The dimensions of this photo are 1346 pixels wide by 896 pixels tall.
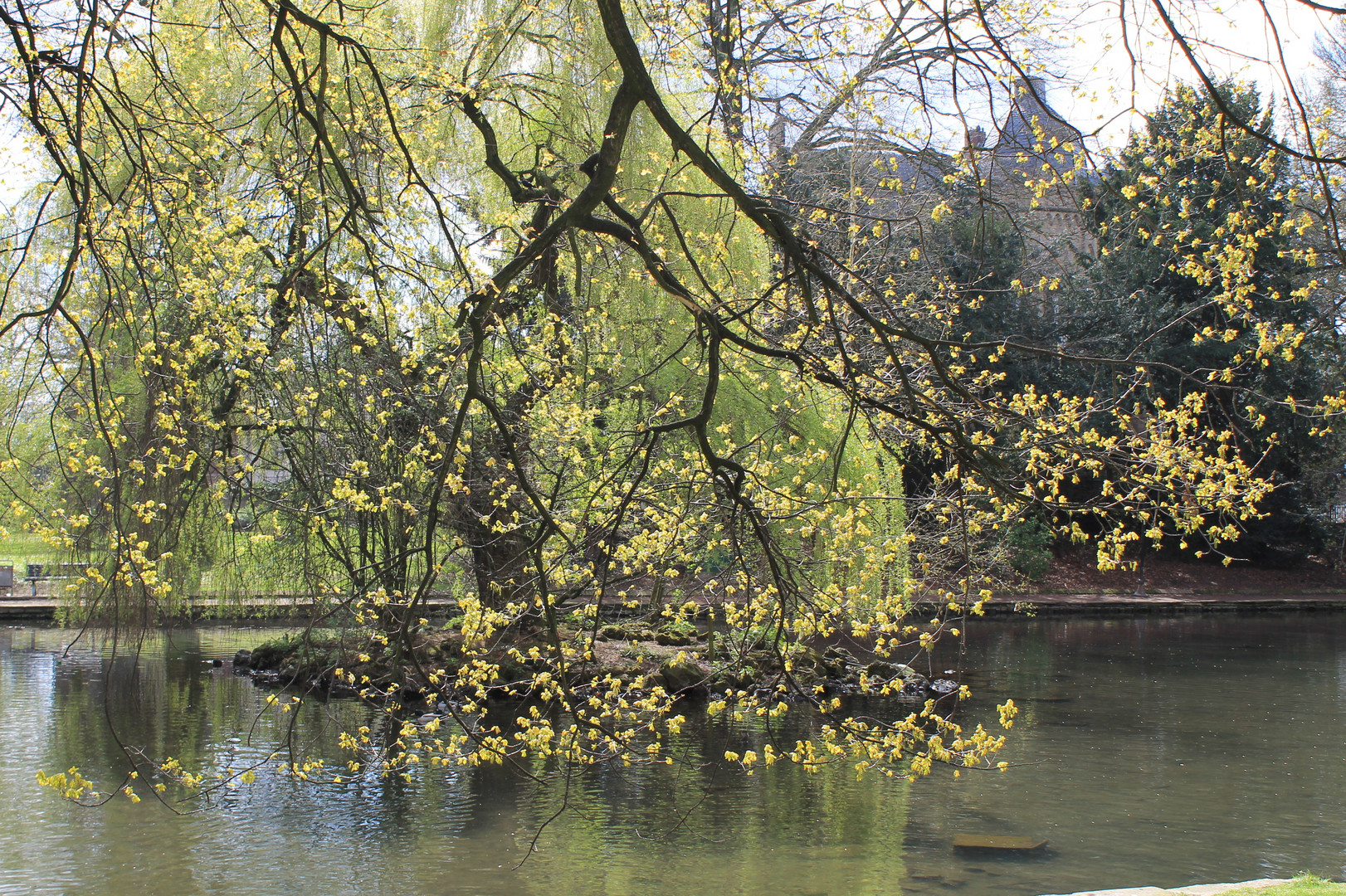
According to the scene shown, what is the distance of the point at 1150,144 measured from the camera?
4.02m

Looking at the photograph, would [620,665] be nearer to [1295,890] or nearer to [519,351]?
[519,351]

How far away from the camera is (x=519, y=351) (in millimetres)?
5191

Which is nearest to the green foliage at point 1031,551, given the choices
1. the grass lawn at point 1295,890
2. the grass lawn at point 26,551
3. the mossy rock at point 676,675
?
the mossy rock at point 676,675

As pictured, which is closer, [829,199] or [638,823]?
[638,823]

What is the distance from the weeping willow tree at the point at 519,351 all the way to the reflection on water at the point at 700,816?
0.54m

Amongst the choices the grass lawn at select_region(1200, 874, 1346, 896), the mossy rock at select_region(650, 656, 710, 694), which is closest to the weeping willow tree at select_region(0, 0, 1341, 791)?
the mossy rock at select_region(650, 656, 710, 694)

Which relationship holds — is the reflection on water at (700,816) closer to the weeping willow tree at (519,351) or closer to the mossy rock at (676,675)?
the weeping willow tree at (519,351)

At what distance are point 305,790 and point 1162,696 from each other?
8.67 meters

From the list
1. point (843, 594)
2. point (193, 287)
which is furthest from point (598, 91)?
point (843, 594)

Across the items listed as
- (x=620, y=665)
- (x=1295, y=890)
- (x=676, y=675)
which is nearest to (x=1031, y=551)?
(x=676, y=675)

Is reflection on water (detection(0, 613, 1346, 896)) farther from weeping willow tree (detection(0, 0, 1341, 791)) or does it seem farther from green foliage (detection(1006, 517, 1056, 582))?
green foliage (detection(1006, 517, 1056, 582))

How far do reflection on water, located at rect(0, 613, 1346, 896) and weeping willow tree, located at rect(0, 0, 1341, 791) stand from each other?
543 millimetres

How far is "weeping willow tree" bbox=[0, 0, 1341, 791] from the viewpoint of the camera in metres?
3.39

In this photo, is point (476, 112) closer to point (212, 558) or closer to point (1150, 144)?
point (1150, 144)
